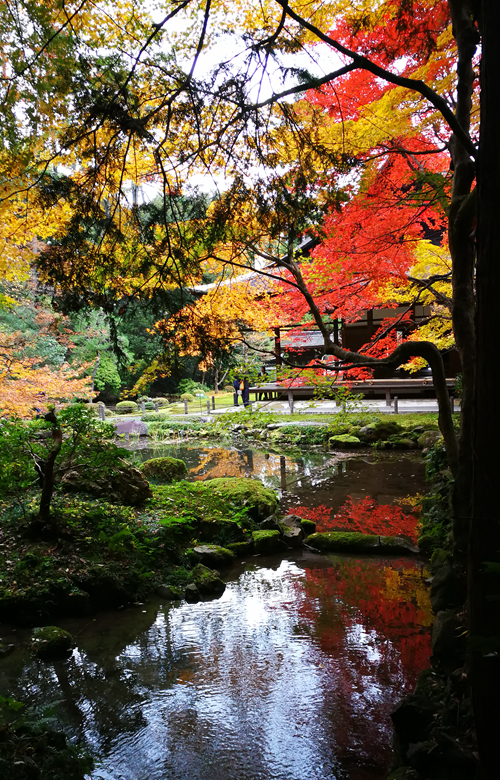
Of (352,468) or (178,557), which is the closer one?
(178,557)

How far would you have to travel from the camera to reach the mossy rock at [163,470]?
982 centimetres

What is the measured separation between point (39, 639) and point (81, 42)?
190 inches

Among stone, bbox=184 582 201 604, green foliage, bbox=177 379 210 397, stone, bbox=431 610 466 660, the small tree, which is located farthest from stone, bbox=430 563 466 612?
green foliage, bbox=177 379 210 397

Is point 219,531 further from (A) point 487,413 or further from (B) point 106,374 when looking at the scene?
(B) point 106,374

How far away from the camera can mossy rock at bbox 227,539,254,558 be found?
6433 mm

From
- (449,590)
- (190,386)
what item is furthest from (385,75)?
(190,386)

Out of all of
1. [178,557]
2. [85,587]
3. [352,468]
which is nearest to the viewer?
[85,587]

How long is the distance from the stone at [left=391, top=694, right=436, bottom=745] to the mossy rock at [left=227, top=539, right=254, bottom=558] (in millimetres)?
3924

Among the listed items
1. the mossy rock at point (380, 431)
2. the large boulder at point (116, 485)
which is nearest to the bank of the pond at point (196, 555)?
the large boulder at point (116, 485)

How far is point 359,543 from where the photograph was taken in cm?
628

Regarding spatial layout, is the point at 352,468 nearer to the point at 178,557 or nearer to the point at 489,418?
the point at 178,557

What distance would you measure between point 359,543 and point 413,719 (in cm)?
374

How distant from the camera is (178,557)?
19.8ft

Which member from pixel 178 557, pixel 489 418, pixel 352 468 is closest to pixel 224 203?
pixel 489 418
